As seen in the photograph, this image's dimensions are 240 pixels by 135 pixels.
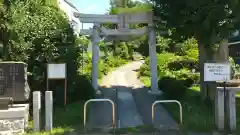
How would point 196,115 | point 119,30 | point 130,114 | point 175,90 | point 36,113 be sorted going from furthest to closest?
point 119,30 < point 175,90 < point 130,114 < point 196,115 < point 36,113

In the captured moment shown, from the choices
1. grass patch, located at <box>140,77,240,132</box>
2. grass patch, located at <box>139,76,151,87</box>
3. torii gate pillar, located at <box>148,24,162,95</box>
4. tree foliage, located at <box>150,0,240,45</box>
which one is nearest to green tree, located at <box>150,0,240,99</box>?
tree foliage, located at <box>150,0,240,45</box>

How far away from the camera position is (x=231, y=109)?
9.95m

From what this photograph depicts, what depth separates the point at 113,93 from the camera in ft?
63.5

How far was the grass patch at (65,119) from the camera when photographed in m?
9.88

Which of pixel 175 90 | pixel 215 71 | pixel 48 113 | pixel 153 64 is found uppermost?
pixel 153 64

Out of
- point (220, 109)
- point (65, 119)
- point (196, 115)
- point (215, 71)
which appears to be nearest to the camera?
point (220, 109)

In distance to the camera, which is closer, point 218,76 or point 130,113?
point 218,76

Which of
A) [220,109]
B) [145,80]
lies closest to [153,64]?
[145,80]

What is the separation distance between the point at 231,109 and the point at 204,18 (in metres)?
4.75

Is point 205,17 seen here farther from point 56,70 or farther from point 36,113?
point 36,113

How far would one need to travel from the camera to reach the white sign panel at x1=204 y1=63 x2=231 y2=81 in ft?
33.7

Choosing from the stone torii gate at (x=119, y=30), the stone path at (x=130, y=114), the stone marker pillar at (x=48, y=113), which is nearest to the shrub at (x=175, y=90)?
the stone path at (x=130, y=114)

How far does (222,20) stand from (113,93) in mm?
7813

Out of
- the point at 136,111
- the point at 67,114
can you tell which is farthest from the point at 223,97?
the point at 67,114
